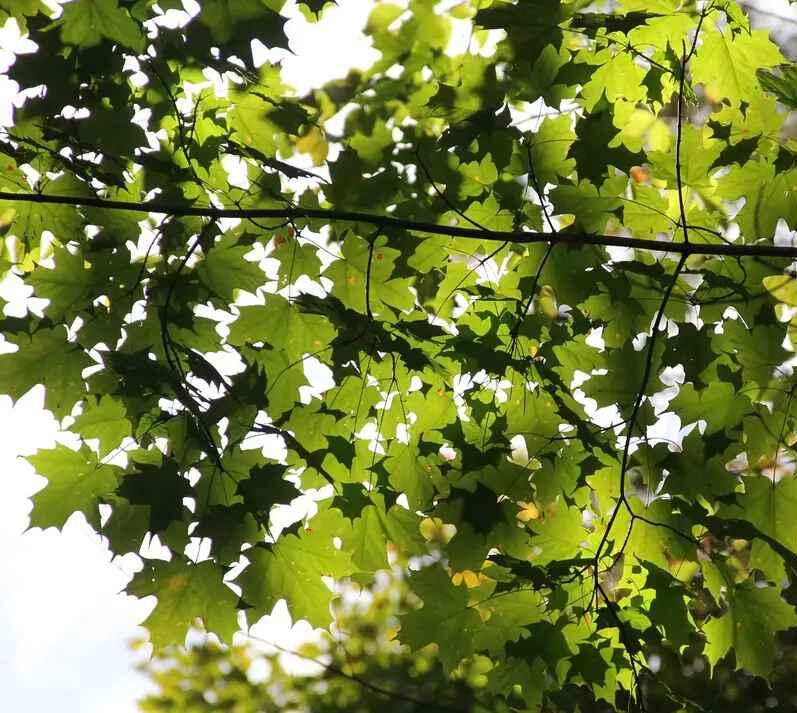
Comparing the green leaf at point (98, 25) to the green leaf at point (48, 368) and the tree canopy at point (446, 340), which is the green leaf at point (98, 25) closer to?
the tree canopy at point (446, 340)

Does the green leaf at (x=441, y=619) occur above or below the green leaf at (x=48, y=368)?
below

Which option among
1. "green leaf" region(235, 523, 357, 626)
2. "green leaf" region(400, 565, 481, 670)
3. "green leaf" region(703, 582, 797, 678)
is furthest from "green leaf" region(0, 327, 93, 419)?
"green leaf" region(703, 582, 797, 678)

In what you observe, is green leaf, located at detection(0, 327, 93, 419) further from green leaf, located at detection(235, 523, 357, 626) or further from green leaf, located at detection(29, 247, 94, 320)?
green leaf, located at detection(235, 523, 357, 626)

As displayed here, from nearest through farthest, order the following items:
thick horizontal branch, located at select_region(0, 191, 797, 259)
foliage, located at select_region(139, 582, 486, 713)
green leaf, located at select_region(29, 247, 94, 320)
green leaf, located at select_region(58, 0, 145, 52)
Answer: thick horizontal branch, located at select_region(0, 191, 797, 259) < green leaf, located at select_region(58, 0, 145, 52) < green leaf, located at select_region(29, 247, 94, 320) < foliage, located at select_region(139, 582, 486, 713)

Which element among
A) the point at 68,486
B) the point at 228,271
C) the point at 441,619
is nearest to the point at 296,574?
the point at 441,619

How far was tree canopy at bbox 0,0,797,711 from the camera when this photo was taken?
208cm

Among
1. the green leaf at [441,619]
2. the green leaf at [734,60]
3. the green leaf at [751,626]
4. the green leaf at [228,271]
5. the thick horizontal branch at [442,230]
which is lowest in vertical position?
the green leaf at [751,626]

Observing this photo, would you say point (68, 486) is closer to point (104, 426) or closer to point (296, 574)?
point (104, 426)

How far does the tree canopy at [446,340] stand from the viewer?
2.08 metres

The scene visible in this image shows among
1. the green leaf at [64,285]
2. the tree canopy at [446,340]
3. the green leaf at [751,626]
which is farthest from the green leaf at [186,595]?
the green leaf at [751,626]

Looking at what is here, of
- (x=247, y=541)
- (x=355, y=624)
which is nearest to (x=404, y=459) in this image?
(x=247, y=541)

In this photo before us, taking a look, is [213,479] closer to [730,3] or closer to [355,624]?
[730,3]

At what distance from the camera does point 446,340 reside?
2180 mm

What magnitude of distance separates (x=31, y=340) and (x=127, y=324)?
9.8 inches
